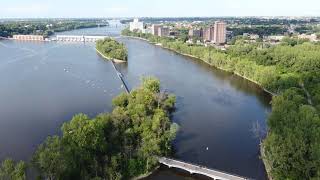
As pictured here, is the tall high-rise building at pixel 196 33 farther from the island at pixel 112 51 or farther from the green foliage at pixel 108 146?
the green foliage at pixel 108 146

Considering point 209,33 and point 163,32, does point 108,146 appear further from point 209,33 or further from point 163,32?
point 163,32

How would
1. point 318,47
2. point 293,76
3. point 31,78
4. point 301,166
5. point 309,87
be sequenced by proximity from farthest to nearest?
point 318,47 → point 31,78 → point 293,76 → point 309,87 → point 301,166

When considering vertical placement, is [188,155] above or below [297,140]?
below

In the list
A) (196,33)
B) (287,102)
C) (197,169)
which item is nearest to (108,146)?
(197,169)

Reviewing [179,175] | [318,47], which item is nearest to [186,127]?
[179,175]

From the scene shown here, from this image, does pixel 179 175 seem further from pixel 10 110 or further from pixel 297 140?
pixel 10 110

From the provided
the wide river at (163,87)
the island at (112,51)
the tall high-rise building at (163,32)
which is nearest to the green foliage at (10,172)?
the wide river at (163,87)

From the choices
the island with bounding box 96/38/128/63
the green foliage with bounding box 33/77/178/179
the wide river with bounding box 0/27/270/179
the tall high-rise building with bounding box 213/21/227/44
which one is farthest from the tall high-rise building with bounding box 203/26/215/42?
the green foliage with bounding box 33/77/178/179
